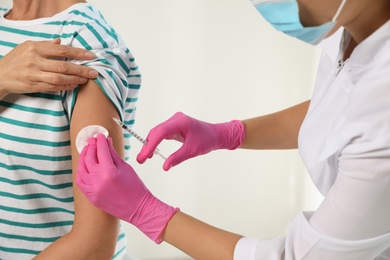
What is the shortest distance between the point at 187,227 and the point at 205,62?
77.7 inches

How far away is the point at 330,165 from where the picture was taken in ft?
4.13

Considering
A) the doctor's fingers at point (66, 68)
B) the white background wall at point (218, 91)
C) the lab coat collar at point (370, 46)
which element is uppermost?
the doctor's fingers at point (66, 68)

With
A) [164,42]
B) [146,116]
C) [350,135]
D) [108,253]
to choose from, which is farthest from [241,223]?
[350,135]

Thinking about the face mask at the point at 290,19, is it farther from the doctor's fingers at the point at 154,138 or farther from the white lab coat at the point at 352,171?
the doctor's fingers at the point at 154,138

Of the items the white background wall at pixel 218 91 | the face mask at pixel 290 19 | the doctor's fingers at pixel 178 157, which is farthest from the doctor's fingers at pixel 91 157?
the white background wall at pixel 218 91

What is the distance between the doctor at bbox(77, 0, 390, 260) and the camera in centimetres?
109

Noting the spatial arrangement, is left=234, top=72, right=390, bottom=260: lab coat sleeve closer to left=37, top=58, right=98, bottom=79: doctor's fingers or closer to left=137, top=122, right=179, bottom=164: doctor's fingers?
left=137, top=122, right=179, bottom=164: doctor's fingers

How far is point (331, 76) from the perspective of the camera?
135cm

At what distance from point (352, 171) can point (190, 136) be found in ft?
2.03

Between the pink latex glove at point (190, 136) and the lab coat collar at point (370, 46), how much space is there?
1.71 ft

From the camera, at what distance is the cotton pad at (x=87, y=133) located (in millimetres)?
1329

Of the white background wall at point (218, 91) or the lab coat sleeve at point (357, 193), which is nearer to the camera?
the lab coat sleeve at point (357, 193)

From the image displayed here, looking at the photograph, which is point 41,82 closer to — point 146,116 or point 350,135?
point 350,135

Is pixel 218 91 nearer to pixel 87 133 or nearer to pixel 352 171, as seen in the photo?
pixel 87 133
